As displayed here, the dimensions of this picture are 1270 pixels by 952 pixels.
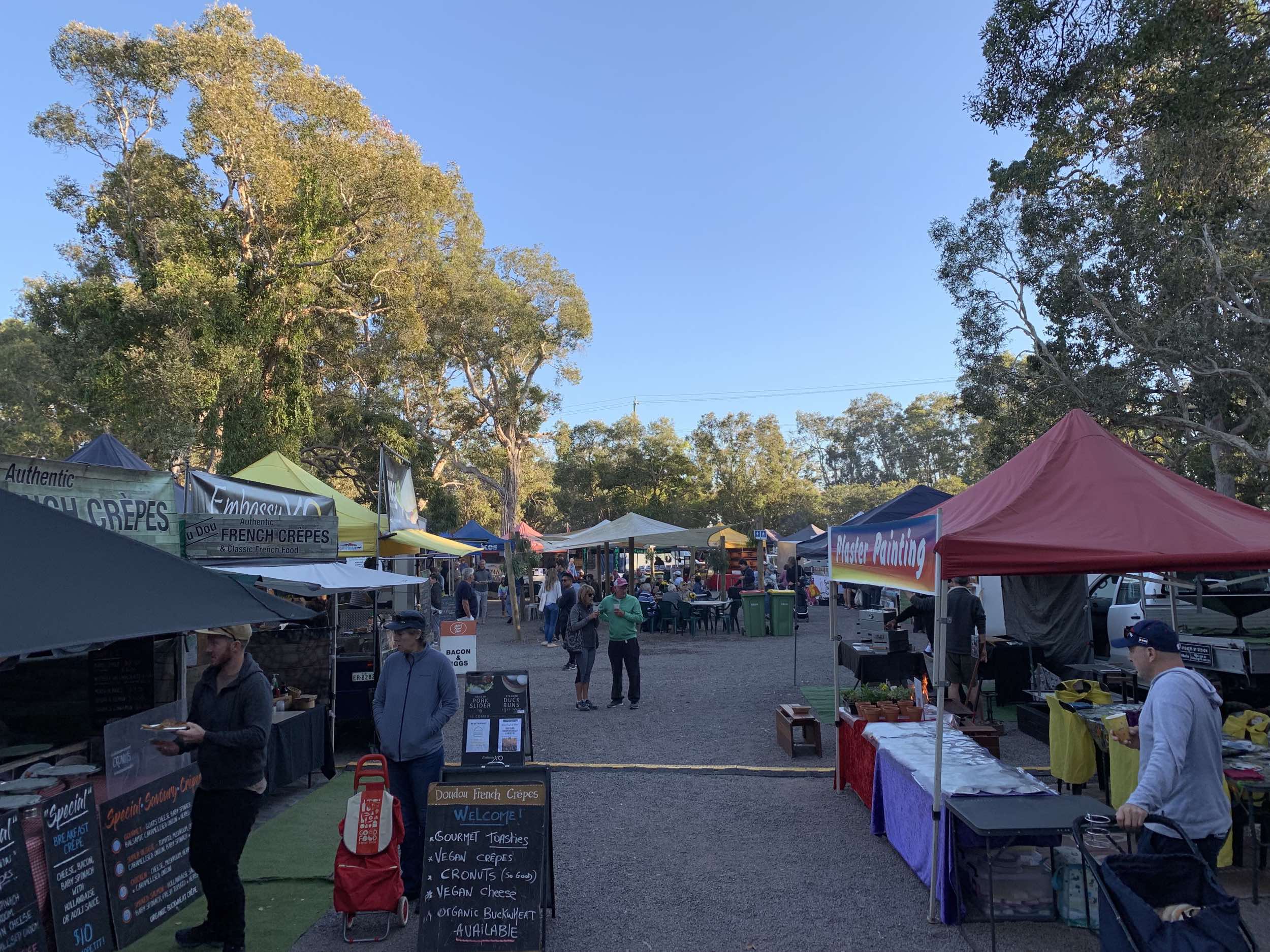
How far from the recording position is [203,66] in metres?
20.6

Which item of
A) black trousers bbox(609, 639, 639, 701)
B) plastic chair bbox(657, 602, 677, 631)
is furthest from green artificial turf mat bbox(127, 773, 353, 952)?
plastic chair bbox(657, 602, 677, 631)

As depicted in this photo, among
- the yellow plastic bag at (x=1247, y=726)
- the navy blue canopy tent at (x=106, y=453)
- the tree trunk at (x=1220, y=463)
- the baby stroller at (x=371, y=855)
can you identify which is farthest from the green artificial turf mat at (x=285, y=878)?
the tree trunk at (x=1220, y=463)

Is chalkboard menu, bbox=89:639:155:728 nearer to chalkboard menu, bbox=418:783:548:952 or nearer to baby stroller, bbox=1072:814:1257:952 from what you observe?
chalkboard menu, bbox=418:783:548:952

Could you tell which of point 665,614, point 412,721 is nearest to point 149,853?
point 412,721

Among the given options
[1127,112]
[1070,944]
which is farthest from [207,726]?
[1127,112]

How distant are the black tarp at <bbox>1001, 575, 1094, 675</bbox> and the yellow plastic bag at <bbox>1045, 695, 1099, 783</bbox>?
6943mm

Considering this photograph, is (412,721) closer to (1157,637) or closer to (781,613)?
(1157,637)

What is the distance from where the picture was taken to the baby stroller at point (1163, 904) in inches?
117

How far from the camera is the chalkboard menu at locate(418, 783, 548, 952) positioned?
416cm

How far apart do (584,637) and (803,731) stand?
3364 mm

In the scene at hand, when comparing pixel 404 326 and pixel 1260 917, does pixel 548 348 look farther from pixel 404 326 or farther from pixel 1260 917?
pixel 1260 917

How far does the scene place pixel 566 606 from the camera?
15.8 m

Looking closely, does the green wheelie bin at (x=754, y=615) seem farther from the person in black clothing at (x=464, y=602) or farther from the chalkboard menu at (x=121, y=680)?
the chalkboard menu at (x=121, y=680)

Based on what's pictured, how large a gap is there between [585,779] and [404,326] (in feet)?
66.3
